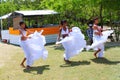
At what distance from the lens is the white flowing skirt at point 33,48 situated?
10.9 meters

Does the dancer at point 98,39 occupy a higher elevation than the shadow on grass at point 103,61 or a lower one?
higher

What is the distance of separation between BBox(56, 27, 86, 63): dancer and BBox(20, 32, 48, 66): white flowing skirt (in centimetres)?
83

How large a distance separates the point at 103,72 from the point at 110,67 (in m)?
0.79

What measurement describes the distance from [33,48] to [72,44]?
1538mm

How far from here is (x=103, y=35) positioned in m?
11.9

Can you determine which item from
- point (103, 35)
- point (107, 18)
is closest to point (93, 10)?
point (107, 18)

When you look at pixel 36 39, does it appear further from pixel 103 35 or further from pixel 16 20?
pixel 16 20

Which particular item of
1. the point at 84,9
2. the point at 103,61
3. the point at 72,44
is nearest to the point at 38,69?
the point at 72,44

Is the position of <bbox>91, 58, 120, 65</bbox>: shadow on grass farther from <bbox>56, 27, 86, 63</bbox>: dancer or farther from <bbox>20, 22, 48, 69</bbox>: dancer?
<bbox>20, 22, 48, 69</bbox>: dancer

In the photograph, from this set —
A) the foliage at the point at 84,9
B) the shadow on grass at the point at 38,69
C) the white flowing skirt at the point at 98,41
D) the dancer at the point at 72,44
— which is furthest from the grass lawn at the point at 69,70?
the foliage at the point at 84,9

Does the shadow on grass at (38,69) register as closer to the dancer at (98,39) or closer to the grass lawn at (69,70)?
the grass lawn at (69,70)

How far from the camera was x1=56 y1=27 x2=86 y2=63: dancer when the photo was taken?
11555 millimetres

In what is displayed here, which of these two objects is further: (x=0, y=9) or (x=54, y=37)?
(x=0, y=9)

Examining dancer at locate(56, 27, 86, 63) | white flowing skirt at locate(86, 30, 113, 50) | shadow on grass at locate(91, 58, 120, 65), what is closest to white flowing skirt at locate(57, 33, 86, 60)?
dancer at locate(56, 27, 86, 63)
